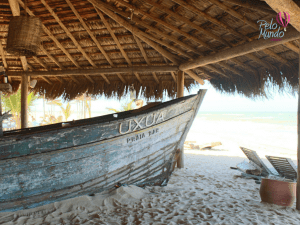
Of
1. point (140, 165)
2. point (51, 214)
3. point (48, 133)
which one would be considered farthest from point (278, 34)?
point (51, 214)

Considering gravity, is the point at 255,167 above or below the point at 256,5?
below

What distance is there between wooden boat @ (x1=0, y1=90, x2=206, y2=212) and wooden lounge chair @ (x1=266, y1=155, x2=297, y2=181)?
1691mm

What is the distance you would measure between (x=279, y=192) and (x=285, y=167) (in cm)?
117

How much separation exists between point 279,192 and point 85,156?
226cm

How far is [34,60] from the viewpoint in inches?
223

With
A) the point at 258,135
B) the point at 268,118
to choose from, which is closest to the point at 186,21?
the point at 258,135

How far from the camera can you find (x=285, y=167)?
3.62m

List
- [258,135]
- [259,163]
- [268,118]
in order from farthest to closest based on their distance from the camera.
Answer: [268,118] → [258,135] → [259,163]

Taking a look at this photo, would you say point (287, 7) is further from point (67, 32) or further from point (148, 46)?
point (67, 32)

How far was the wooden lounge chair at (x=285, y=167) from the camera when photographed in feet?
11.4

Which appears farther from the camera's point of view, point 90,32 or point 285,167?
point 90,32

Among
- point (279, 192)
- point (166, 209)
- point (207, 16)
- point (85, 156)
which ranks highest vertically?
point (207, 16)

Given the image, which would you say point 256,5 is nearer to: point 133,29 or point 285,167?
point 133,29

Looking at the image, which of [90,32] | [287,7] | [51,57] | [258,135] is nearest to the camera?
[287,7]
